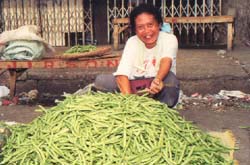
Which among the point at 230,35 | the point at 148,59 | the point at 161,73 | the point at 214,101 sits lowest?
the point at 214,101

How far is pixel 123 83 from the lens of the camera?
4.86 m

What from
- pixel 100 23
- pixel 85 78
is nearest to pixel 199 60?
pixel 85 78

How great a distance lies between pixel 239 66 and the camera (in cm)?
781

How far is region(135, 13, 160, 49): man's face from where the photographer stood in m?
4.80

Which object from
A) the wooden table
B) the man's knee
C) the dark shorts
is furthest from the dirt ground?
the man's knee

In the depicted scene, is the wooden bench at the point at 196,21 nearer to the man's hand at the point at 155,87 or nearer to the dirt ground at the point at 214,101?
the dirt ground at the point at 214,101

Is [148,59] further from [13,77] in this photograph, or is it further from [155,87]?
[13,77]

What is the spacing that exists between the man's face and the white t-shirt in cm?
14

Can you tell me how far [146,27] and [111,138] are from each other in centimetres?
185

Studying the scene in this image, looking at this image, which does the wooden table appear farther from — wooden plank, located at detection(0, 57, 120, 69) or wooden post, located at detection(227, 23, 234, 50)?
wooden post, located at detection(227, 23, 234, 50)

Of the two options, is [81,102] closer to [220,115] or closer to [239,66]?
[220,115]

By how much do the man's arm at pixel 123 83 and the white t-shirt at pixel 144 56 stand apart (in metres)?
0.07

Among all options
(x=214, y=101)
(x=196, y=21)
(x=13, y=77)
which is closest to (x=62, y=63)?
(x=13, y=77)

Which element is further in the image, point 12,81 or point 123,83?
point 12,81
